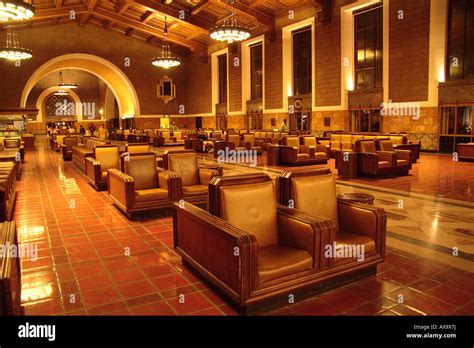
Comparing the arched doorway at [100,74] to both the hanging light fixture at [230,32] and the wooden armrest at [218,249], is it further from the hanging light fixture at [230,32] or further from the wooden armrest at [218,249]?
the wooden armrest at [218,249]

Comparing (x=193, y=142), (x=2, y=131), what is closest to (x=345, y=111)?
(x=193, y=142)

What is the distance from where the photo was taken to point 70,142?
1348 cm

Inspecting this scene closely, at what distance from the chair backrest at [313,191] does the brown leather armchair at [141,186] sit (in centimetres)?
232

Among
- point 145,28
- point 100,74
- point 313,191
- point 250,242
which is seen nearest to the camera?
point 250,242

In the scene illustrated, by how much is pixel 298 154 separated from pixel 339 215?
7.48 meters

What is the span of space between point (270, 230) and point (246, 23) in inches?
729

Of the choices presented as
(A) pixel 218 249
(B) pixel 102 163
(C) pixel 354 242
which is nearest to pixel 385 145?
(B) pixel 102 163

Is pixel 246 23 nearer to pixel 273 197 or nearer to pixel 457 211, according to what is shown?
pixel 457 211

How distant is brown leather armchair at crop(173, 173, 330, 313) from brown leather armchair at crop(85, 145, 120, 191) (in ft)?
14.1

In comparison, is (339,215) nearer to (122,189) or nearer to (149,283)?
(149,283)

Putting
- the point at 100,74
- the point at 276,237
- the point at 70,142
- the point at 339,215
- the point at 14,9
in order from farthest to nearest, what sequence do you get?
the point at 100,74 < the point at 70,142 < the point at 14,9 < the point at 339,215 < the point at 276,237

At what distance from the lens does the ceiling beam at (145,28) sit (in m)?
20.6

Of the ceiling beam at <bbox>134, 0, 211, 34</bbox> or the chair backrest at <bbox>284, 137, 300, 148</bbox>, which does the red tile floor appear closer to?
the chair backrest at <bbox>284, 137, 300, 148</bbox>

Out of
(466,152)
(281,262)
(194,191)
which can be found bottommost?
(281,262)
